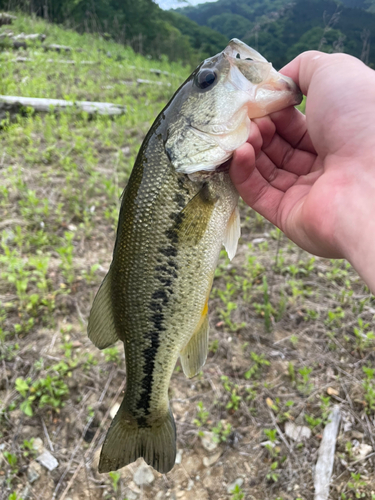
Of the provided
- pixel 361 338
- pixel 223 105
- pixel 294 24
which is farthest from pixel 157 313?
pixel 294 24

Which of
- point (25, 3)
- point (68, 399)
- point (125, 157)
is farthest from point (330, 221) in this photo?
point (25, 3)

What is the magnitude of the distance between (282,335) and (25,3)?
16.1 meters

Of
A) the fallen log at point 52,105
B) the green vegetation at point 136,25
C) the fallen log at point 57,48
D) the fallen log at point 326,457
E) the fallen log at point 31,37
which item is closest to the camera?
the fallen log at point 326,457

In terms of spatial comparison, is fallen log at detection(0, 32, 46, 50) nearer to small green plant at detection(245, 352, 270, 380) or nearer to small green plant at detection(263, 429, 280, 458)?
small green plant at detection(245, 352, 270, 380)

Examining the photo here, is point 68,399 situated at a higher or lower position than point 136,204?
lower

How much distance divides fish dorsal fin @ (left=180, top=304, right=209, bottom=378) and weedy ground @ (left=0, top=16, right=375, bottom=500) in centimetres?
97

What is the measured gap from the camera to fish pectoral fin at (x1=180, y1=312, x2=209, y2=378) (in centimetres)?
177

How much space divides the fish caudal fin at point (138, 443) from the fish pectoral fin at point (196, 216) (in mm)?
940

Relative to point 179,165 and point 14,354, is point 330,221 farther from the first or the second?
point 14,354

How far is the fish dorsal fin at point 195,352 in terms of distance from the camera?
1773 millimetres

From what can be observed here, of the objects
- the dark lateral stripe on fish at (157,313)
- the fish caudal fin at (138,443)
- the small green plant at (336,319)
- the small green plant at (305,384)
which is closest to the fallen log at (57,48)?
the small green plant at (336,319)

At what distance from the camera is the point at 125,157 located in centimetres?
523

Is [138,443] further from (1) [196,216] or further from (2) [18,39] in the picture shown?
(2) [18,39]

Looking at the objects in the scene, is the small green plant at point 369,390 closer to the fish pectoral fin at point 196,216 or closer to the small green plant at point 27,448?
the fish pectoral fin at point 196,216
